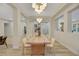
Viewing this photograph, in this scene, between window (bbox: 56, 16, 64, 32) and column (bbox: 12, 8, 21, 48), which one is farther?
window (bbox: 56, 16, 64, 32)

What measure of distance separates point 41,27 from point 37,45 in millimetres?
1158

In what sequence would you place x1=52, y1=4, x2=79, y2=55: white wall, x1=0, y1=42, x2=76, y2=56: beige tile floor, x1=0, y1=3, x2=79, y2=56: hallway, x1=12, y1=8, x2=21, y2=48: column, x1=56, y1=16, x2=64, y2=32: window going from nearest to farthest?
1. x1=0, y1=42, x2=76, y2=56: beige tile floor
2. x1=52, y1=4, x2=79, y2=55: white wall
3. x1=0, y1=3, x2=79, y2=56: hallway
4. x1=12, y1=8, x2=21, y2=48: column
5. x1=56, y1=16, x2=64, y2=32: window

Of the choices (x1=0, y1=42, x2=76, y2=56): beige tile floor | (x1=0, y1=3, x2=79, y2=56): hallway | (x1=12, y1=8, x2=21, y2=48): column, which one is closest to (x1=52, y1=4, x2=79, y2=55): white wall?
(x1=0, y1=3, x2=79, y2=56): hallway

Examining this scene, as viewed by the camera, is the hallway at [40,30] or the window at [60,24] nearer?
the hallway at [40,30]

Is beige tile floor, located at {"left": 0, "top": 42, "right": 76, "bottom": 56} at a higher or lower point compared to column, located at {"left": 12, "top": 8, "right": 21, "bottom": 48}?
lower

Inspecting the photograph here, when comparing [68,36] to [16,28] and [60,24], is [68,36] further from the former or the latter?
[16,28]

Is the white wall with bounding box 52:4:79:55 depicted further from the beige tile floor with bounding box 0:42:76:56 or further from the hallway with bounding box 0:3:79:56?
the beige tile floor with bounding box 0:42:76:56

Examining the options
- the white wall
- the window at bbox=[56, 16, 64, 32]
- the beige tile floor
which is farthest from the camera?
the window at bbox=[56, 16, 64, 32]

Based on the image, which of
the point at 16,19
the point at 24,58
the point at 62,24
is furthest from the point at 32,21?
the point at 24,58

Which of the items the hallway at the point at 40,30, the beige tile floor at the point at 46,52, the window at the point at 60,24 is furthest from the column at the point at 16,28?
the window at the point at 60,24

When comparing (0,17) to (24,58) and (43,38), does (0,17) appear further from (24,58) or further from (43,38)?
(24,58)

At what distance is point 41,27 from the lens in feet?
20.0

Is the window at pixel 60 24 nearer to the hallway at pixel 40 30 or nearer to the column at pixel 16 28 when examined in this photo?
the hallway at pixel 40 30

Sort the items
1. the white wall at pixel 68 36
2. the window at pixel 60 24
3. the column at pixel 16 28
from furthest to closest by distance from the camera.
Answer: the window at pixel 60 24
the column at pixel 16 28
the white wall at pixel 68 36
